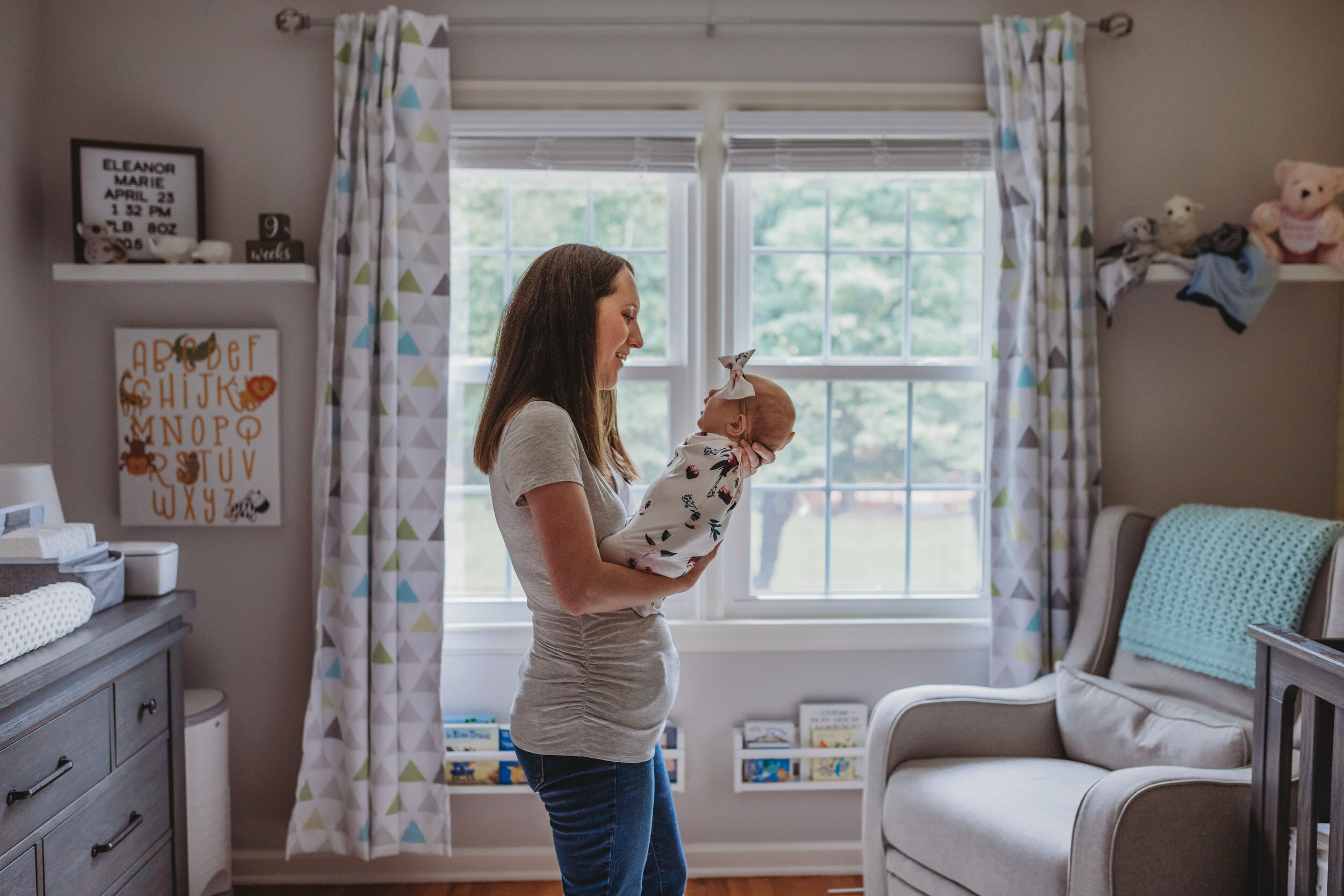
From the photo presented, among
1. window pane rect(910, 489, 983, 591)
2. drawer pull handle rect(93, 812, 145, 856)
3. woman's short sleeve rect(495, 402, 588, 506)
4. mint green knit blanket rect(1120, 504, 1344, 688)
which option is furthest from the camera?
window pane rect(910, 489, 983, 591)

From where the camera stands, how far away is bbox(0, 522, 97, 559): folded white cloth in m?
1.64

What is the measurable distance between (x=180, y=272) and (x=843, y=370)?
1779 millimetres

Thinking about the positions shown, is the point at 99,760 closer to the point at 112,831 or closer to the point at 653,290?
the point at 112,831

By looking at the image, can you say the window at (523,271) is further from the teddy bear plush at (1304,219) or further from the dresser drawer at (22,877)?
the teddy bear plush at (1304,219)

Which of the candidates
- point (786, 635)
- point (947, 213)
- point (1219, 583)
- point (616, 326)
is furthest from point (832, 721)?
point (616, 326)

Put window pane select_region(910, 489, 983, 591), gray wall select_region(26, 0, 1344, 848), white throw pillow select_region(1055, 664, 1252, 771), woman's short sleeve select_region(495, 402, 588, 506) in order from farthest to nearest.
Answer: window pane select_region(910, 489, 983, 591) → gray wall select_region(26, 0, 1344, 848) → white throw pillow select_region(1055, 664, 1252, 771) → woman's short sleeve select_region(495, 402, 588, 506)

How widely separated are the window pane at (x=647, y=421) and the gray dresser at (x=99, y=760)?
1169mm

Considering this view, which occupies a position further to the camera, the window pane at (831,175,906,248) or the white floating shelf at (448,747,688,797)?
the window pane at (831,175,906,248)

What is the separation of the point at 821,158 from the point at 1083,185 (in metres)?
0.71

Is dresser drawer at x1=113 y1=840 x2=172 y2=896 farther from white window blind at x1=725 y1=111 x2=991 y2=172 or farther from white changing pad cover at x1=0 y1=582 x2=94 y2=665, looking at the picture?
white window blind at x1=725 y1=111 x2=991 y2=172

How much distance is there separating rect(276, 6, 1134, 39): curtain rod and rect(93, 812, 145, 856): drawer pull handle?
1903 millimetres

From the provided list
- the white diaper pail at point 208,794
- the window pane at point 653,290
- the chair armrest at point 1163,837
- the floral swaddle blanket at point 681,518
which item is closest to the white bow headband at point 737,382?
the floral swaddle blanket at point 681,518

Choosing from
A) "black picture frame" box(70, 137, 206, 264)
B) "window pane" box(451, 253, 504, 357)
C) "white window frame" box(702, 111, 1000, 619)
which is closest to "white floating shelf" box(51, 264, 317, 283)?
"black picture frame" box(70, 137, 206, 264)

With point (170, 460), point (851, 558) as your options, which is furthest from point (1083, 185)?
point (170, 460)
